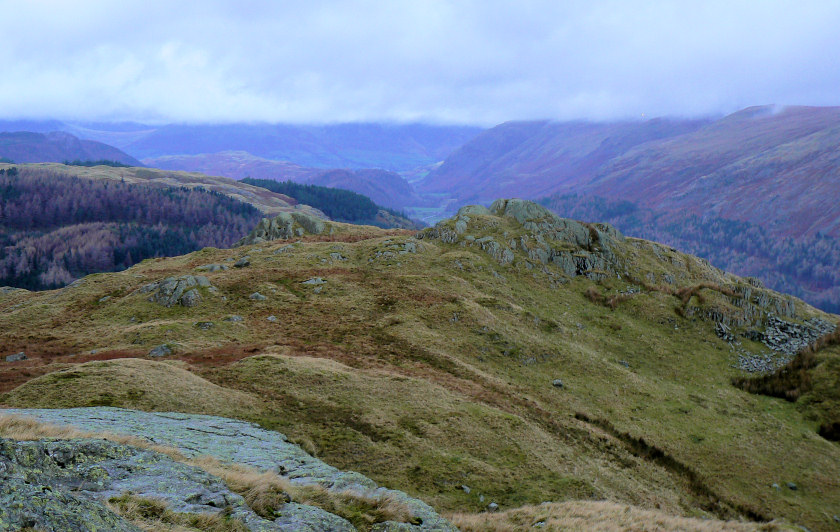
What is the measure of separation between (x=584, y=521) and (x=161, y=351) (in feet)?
111

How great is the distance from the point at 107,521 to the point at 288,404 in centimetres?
2021

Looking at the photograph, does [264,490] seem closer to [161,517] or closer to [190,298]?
[161,517]

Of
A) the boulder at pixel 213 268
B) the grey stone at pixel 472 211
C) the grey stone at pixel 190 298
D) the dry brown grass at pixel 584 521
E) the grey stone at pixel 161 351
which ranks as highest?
the grey stone at pixel 472 211

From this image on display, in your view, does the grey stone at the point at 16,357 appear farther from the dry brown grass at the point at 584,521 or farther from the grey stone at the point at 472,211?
the grey stone at the point at 472,211

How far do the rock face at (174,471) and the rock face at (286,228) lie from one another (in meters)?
A: 77.8

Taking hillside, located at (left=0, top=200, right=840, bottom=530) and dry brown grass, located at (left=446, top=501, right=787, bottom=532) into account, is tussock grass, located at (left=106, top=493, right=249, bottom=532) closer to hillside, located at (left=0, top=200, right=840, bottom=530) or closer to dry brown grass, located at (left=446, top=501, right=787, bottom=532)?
dry brown grass, located at (left=446, top=501, right=787, bottom=532)

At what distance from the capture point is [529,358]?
43438mm

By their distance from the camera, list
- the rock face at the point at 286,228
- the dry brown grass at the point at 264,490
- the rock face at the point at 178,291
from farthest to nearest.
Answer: the rock face at the point at 286,228 < the rock face at the point at 178,291 < the dry brown grass at the point at 264,490

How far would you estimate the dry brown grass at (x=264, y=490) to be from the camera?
45.2 feet

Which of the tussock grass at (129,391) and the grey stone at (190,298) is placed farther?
the grey stone at (190,298)

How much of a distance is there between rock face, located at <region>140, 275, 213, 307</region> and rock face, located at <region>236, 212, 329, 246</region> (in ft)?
152

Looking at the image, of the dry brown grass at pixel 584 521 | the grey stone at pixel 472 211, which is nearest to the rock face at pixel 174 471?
the dry brown grass at pixel 584 521

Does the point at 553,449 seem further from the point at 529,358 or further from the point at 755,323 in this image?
the point at 755,323

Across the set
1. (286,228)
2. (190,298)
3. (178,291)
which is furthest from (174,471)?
(286,228)
